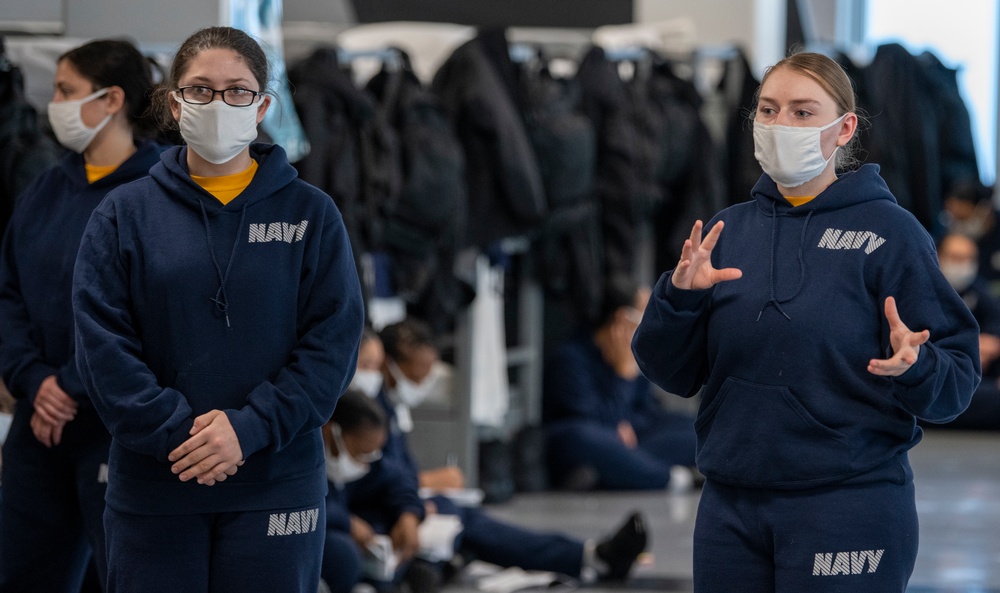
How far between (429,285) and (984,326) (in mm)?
4228

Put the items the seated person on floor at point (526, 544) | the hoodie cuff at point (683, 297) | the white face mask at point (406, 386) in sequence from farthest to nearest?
the white face mask at point (406, 386) < the seated person on floor at point (526, 544) < the hoodie cuff at point (683, 297)

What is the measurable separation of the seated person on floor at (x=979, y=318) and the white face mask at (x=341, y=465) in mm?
4850

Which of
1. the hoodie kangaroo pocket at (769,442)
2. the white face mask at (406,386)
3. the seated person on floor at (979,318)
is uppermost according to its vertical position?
the hoodie kangaroo pocket at (769,442)

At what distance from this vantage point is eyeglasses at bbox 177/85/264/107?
2.57m

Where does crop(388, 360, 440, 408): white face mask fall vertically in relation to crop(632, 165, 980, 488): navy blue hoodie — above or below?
below

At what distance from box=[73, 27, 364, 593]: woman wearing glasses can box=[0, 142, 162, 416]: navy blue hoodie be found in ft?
1.88

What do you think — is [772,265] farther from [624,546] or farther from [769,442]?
[624,546]

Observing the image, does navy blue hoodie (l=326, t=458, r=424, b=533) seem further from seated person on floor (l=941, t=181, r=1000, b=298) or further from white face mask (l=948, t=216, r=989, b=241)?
white face mask (l=948, t=216, r=989, b=241)

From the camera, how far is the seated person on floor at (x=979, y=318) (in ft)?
26.7

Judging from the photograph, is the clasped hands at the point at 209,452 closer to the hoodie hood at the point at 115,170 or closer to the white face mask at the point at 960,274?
the hoodie hood at the point at 115,170

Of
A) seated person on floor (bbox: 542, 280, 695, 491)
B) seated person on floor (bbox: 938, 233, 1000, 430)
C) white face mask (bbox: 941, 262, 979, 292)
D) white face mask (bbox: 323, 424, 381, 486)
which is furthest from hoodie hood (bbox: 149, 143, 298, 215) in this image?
white face mask (bbox: 941, 262, 979, 292)

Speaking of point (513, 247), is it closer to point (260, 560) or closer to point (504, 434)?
point (504, 434)

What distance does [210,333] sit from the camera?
247cm

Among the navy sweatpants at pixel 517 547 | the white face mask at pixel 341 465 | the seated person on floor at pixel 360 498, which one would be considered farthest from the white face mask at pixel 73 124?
the navy sweatpants at pixel 517 547
